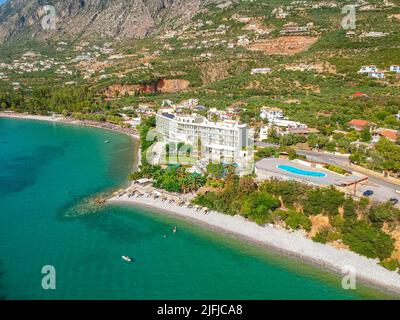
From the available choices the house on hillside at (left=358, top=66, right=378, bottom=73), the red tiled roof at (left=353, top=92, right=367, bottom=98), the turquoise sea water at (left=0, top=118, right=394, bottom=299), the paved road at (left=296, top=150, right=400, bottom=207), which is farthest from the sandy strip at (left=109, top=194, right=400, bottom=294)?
the house on hillside at (left=358, top=66, right=378, bottom=73)

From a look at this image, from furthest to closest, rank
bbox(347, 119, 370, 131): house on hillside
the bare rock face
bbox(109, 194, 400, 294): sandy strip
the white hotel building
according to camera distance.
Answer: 1. the bare rock face
2. bbox(347, 119, 370, 131): house on hillside
3. the white hotel building
4. bbox(109, 194, 400, 294): sandy strip

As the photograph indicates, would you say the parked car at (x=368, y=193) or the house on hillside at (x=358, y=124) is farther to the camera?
the house on hillside at (x=358, y=124)

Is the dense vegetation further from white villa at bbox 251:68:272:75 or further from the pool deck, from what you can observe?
white villa at bbox 251:68:272:75

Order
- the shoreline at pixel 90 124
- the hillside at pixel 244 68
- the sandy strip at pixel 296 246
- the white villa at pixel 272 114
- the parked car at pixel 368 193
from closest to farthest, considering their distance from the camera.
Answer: the sandy strip at pixel 296 246 → the parked car at pixel 368 193 → the white villa at pixel 272 114 → the shoreline at pixel 90 124 → the hillside at pixel 244 68

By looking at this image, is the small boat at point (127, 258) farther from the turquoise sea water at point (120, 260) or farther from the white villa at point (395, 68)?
the white villa at point (395, 68)

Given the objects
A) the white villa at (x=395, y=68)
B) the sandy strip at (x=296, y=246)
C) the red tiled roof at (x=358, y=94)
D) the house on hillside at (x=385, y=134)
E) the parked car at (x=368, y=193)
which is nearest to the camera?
the sandy strip at (x=296, y=246)

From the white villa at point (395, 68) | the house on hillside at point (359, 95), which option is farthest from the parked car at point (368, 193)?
the white villa at point (395, 68)
